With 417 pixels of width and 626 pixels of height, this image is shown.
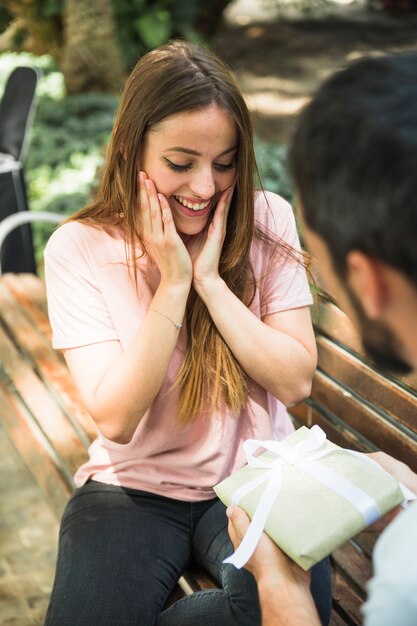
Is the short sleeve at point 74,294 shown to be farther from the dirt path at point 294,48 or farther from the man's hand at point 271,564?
the dirt path at point 294,48

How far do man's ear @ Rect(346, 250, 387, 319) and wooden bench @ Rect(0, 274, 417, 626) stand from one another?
1192 mm

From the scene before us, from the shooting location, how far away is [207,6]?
40.2 ft

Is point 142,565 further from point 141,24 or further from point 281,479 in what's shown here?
point 141,24

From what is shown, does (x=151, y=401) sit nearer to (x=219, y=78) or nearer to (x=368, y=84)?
(x=219, y=78)

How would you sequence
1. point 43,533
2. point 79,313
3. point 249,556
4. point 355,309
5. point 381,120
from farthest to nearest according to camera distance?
point 43,533 < point 79,313 < point 249,556 < point 355,309 < point 381,120

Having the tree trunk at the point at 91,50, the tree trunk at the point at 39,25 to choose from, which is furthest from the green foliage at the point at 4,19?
the tree trunk at the point at 91,50

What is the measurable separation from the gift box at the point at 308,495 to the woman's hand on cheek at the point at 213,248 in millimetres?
499

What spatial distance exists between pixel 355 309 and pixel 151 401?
988 mm

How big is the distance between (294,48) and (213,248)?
11091 mm

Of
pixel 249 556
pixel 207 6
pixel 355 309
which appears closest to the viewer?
pixel 355 309

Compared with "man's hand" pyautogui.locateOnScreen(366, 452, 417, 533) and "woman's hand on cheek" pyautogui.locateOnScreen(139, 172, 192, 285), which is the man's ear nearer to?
"man's hand" pyautogui.locateOnScreen(366, 452, 417, 533)

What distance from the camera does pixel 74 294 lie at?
7.39 feet

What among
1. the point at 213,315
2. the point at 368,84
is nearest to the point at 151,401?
the point at 213,315

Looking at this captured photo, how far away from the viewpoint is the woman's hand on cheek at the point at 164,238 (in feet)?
7.21
